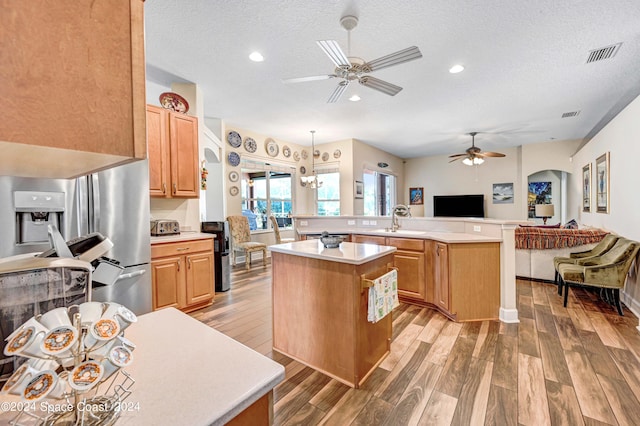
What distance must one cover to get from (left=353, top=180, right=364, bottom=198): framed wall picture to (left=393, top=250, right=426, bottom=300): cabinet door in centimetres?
347

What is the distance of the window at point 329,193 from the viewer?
7020 mm

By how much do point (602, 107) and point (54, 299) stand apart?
686cm

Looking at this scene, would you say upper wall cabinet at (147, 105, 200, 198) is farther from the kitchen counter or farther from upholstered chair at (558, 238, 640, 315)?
upholstered chair at (558, 238, 640, 315)

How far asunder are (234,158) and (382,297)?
179 inches

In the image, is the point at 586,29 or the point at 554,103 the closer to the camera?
the point at 586,29

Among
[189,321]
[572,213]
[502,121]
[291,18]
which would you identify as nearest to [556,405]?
[189,321]

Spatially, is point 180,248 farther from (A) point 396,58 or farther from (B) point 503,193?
(B) point 503,193

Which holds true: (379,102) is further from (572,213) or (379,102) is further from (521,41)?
(572,213)

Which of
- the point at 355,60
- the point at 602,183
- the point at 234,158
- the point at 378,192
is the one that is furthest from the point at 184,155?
the point at 602,183

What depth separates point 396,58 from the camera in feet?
7.39

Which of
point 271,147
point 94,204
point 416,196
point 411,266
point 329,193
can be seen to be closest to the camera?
point 94,204

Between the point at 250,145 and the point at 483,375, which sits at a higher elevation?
the point at 250,145

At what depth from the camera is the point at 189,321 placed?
0.98 m

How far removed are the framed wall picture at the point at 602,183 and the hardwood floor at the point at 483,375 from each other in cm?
203
